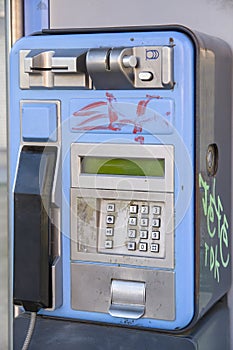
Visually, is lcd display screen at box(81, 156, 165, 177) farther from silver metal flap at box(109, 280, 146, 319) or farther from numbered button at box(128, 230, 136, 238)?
silver metal flap at box(109, 280, 146, 319)

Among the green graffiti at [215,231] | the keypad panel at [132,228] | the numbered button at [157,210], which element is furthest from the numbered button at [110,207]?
the green graffiti at [215,231]

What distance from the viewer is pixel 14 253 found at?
6.15 ft

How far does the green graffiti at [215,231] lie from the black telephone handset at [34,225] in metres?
0.37

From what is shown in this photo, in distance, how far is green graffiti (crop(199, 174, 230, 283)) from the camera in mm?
1870

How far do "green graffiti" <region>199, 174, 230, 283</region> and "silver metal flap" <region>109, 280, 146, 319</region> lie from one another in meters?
0.18

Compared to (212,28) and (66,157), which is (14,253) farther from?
(212,28)

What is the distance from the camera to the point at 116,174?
1.83m

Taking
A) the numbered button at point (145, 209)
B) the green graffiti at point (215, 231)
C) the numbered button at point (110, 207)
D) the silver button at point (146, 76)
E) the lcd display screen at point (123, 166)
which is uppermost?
the silver button at point (146, 76)

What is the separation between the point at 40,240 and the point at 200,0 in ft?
2.67

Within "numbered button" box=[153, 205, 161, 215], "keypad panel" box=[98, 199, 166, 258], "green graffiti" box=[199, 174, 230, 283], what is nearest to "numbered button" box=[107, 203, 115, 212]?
"keypad panel" box=[98, 199, 166, 258]

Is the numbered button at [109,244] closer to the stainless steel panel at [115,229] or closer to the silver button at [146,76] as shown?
the stainless steel panel at [115,229]

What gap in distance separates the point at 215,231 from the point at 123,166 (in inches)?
12.6

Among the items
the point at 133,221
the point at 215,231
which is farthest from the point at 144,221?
the point at 215,231

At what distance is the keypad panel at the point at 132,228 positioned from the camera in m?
1.79
